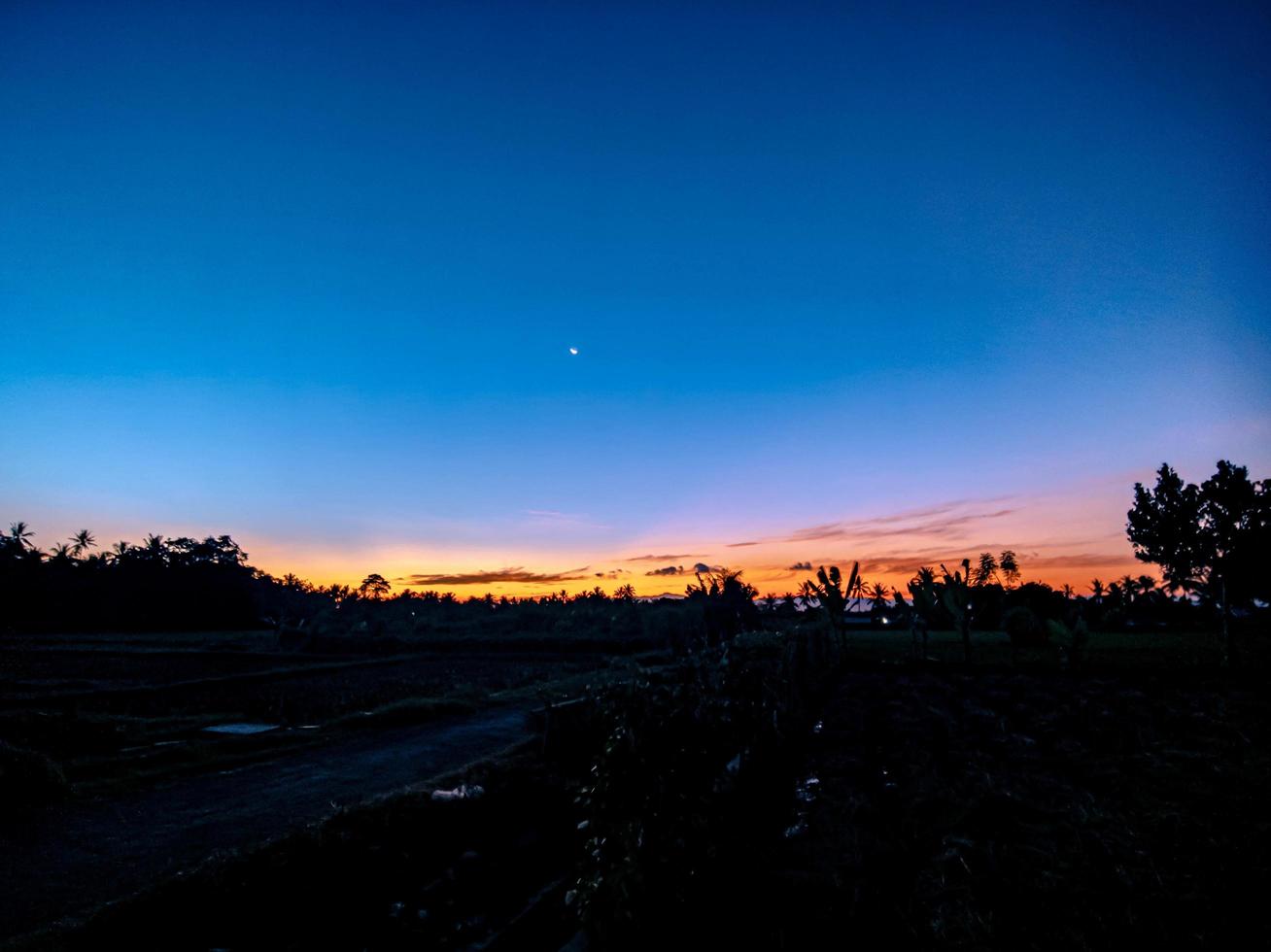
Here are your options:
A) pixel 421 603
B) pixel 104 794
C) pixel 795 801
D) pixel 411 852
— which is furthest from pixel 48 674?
pixel 421 603

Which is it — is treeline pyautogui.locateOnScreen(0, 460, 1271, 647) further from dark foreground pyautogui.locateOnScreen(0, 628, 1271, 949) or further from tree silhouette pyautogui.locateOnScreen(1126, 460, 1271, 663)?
dark foreground pyautogui.locateOnScreen(0, 628, 1271, 949)

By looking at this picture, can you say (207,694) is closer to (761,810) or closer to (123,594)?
(761,810)

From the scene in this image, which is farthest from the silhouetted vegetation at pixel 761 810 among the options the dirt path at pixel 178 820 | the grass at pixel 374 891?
the dirt path at pixel 178 820

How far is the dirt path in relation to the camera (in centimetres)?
517

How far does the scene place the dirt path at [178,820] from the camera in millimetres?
5168

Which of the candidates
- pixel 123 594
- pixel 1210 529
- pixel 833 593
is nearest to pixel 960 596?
pixel 833 593

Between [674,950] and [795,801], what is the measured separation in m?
4.25

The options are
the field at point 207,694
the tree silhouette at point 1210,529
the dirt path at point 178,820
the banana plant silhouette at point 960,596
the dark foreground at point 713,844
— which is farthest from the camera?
the tree silhouette at point 1210,529

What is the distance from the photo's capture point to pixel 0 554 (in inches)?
1828

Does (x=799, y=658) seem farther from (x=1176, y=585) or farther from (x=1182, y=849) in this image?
(x=1176, y=585)

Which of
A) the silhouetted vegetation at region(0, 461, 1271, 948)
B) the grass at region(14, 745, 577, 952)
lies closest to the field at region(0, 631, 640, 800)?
the silhouetted vegetation at region(0, 461, 1271, 948)

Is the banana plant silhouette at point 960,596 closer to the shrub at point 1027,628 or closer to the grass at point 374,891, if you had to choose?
the shrub at point 1027,628

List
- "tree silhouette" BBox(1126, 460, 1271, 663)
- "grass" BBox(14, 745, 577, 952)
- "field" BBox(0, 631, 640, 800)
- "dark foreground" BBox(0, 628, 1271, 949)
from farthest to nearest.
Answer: "tree silhouette" BBox(1126, 460, 1271, 663) → "field" BBox(0, 631, 640, 800) → "grass" BBox(14, 745, 577, 952) → "dark foreground" BBox(0, 628, 1271, 949)

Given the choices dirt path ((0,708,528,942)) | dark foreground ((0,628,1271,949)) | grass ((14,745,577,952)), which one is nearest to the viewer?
dark foreground ((0,628,1271,949))
